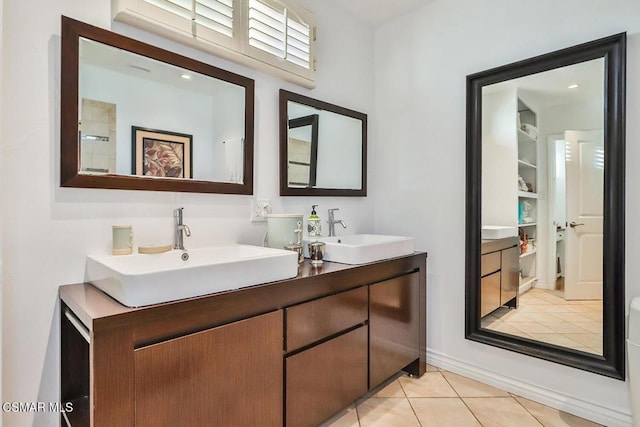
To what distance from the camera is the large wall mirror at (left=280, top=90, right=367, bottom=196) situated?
2.21 metres

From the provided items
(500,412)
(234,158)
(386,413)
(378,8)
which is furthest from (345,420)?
(378,8)

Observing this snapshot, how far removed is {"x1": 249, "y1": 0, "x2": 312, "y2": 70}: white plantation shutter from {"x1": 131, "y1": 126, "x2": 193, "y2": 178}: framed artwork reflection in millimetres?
697

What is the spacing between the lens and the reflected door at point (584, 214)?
1.83 m

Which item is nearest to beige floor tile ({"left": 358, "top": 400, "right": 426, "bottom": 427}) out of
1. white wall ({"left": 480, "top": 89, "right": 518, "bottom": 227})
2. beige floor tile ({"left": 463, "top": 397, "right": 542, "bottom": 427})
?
beige floor tile ({"left": 463, "top": 397, "right": 542, "bottom": 427})

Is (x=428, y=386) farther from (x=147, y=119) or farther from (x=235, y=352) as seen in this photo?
(x=147, y=119)

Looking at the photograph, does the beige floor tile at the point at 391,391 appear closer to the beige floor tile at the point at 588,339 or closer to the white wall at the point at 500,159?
the beige floor tile at the point at 588,339

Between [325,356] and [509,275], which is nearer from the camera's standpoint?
[325,356]

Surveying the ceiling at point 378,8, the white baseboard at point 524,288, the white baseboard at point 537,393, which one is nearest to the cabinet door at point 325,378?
the white baseboard at point 537,393

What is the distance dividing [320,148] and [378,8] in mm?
1142

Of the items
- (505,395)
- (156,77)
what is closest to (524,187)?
(505,395)

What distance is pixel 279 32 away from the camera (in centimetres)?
206

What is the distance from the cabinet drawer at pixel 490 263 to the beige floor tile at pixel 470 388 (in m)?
0.70

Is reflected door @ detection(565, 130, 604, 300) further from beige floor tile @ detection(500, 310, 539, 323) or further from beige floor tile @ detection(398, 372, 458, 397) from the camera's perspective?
beige floor tile @ detection(398, 372, 458, 397)

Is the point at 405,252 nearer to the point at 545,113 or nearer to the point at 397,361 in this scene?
the point at 397,361
